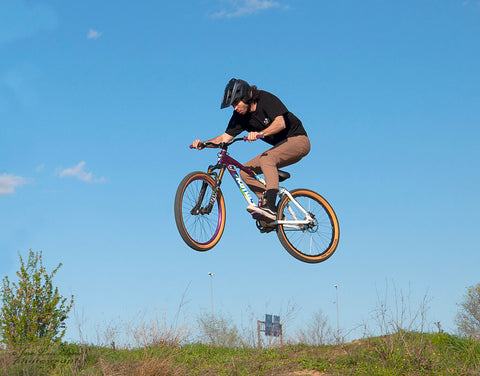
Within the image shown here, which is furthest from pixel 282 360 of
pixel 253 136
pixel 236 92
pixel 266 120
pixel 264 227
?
pixel 236 92

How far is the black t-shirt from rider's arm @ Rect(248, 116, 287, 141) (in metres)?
0.13

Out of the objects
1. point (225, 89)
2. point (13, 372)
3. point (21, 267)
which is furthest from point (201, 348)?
point (225, 89)

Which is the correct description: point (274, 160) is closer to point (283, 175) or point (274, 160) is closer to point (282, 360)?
point (283, 175)

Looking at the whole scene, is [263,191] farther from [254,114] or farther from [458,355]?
[458,355]

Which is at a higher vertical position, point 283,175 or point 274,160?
point 274,160

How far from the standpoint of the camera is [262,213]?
369 inches

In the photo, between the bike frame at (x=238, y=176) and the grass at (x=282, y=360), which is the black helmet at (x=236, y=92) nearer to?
the bike frame at (x=238, y=176)

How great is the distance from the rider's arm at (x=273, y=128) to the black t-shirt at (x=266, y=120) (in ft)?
0.42

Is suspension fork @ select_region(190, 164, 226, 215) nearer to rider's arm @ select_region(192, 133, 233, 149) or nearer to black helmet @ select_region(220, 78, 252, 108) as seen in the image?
rider's arm @ select_region(192, 133, 233, 149)

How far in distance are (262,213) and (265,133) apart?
4.45 ft

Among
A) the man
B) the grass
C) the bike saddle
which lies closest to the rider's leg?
the man

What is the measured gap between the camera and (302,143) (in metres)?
9.84

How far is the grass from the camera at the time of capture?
9.35 meters

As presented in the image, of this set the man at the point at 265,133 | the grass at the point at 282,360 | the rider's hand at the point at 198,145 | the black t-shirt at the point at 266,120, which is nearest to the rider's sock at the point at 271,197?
the man at the point at 265,133
